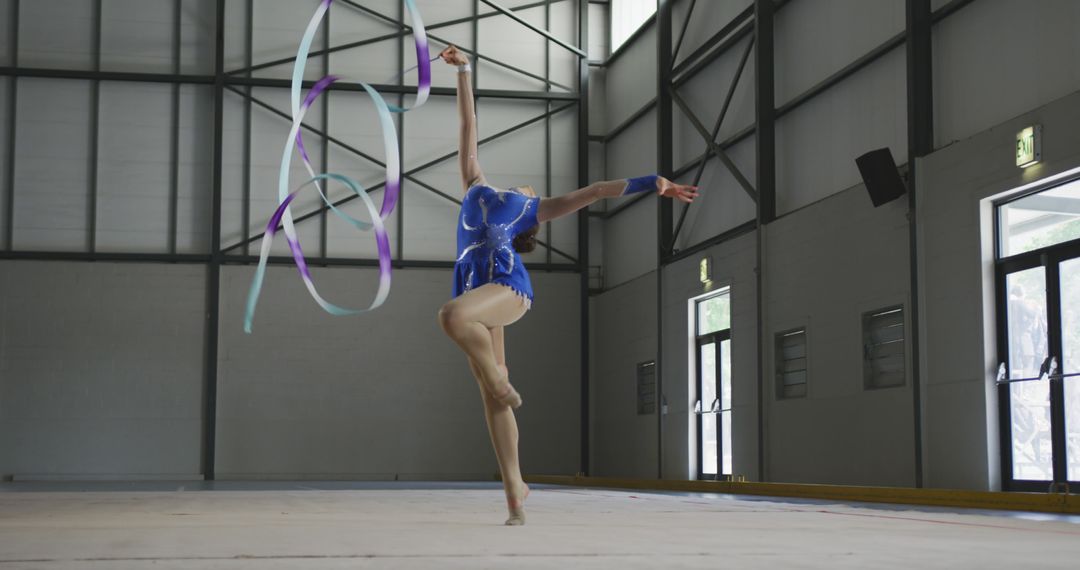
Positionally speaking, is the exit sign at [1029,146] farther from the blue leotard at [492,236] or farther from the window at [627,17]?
the window at [627,17]

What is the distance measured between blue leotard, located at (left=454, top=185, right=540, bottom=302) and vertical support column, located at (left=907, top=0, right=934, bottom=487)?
23.8 ft

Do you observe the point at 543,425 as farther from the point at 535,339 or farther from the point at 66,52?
the point at 66,52

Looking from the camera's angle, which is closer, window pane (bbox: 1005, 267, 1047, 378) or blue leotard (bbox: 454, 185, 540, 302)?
blue leotard (bbox: 454, 185, 540, 302)

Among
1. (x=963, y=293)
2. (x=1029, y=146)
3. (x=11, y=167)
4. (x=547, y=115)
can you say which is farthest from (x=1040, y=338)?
(x=11, y=167)

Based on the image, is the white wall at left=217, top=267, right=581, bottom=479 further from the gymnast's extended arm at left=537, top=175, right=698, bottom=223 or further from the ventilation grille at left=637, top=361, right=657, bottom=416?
the gymnast's extended arm at left=537, top=175, right=698, bottom=223

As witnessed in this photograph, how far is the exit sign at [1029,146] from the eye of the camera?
32.8 ft

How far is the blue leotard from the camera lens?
17.4ft

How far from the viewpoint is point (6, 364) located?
19.5 meters

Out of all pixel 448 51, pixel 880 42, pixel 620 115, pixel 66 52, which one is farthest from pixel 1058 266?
pixel 66 52

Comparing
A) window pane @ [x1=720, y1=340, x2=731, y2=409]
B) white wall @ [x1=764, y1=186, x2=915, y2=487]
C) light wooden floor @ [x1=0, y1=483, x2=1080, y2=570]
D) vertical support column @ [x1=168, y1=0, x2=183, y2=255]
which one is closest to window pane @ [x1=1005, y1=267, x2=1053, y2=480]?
white wall @ [x1=764, y1=186, x2=915, y2=487]

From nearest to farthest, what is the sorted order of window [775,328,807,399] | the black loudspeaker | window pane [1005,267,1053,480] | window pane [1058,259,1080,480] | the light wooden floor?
the light wooden floor, window pane [1058,259,1080,480], window pane [1005,267,1053,480], the black loudspeaker, window [775,328,807,399]

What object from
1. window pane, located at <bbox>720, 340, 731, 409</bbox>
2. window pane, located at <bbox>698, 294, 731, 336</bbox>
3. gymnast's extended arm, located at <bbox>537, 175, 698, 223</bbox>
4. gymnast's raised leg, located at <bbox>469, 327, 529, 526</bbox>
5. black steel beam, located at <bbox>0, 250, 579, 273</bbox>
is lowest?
gymnast's raised leg, located at <bbox>469, 327, 529, 526</bbox>

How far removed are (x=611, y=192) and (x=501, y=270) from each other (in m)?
0.59

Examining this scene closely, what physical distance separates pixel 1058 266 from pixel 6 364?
1605 centimetres
